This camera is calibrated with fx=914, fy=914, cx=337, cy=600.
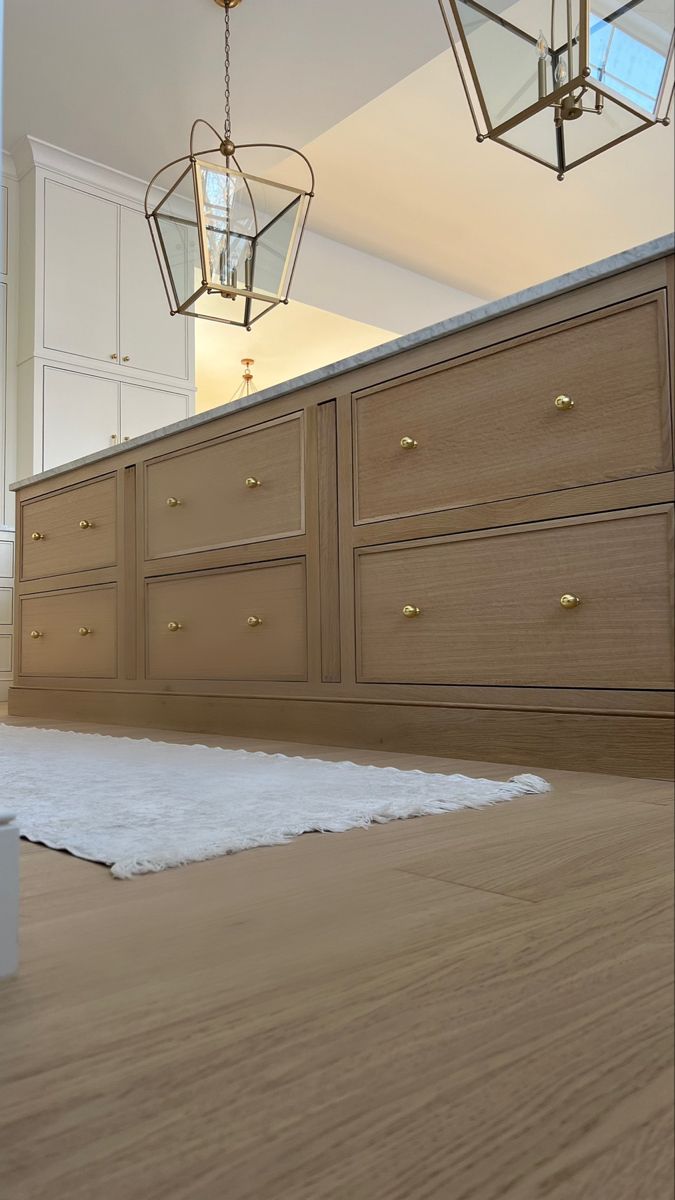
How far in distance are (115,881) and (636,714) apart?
2.79 feet

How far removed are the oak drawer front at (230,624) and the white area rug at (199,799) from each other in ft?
1.34

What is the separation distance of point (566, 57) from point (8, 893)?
239cm

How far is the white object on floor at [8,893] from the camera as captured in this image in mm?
494

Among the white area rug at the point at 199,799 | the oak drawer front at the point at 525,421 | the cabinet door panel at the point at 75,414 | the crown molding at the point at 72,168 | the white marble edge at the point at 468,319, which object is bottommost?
the white area rug at the point at 199,799

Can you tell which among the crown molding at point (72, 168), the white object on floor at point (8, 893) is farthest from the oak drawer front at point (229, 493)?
the crown molding at point (72, 168)

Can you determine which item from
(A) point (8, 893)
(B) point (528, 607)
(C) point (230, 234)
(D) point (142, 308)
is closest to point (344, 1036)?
(A) point (8, 893)

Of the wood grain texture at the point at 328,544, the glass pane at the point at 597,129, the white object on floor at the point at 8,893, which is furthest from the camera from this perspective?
the glass pane at the point at 597,129

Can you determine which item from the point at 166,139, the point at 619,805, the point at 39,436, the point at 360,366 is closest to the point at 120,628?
the point at 360,366

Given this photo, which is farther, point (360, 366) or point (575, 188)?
point (575, 188)

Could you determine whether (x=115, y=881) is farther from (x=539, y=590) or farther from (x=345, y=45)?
(x=345, y=45)

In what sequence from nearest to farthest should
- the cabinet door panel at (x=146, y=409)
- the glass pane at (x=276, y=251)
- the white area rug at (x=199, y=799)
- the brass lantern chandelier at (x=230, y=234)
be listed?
1. the white area rug at (x=199, y=799)
2. the brass lantern chandelier at (x=230, y=234)
3. the glass pane at (x=276, y=251)
4. the cabinet door panel at (x=146, y=409)

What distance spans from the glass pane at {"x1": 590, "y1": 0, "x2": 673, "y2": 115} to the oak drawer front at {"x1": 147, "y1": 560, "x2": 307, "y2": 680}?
137 centimetres

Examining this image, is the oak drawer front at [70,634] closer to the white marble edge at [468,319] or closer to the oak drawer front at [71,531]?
the oak drawer front at [71,531]

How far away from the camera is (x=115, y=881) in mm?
739
